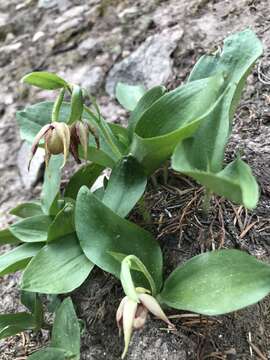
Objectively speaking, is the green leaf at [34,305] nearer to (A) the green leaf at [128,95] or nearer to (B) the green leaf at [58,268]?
(B) the green leaf at [58,268]

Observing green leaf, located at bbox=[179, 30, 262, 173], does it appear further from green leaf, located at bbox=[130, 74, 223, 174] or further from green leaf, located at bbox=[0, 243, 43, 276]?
green leaf, located at bbox=[0, 243, 43, 276]

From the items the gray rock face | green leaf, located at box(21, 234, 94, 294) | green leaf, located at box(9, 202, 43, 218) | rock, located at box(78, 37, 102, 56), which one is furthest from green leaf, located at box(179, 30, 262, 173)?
rock, located at box(78, 37, 102, 56)

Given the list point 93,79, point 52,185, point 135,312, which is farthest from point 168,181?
point 93,79

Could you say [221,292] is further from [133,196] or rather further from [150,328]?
[133,196]

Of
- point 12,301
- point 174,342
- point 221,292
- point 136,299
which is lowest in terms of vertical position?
point 12,301

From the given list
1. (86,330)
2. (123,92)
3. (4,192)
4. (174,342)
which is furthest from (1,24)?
(174,342)

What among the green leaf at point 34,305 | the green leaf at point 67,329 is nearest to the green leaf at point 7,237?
the green leaf at point 34,305

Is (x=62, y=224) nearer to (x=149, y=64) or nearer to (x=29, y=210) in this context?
(x=29, y=210)
